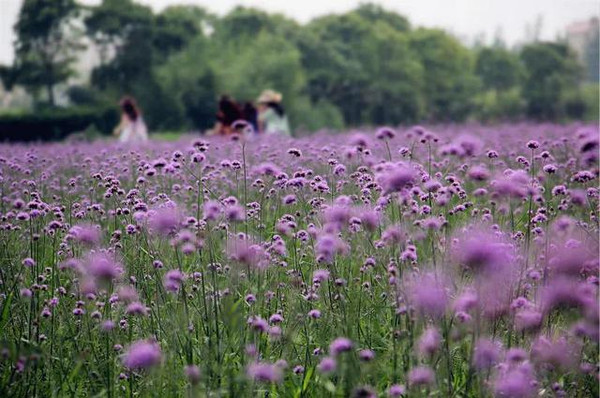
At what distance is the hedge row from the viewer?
25281 millimetres

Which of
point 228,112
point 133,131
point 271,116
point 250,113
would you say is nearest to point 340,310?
point 228,112

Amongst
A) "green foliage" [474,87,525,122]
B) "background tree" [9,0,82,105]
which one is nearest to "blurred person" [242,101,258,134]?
"background tree" [9,0,82,105]

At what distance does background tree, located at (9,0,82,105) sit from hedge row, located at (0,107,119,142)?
4.49m

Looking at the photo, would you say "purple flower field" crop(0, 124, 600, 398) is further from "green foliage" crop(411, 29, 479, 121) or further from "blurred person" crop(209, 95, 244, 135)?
"green foliage" crop(411, 29, 479, 121)

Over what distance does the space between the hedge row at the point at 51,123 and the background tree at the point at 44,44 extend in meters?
4.49

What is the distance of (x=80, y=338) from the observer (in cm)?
360

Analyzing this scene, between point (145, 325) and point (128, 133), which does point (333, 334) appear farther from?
point (128, 133)

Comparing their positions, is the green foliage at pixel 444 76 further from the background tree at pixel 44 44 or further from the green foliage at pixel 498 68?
the background tree at pixel 44 44

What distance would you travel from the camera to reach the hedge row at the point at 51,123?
2528cm

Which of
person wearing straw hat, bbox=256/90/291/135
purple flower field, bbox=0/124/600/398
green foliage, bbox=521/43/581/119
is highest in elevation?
green foliage, bbox=521/43/581/119

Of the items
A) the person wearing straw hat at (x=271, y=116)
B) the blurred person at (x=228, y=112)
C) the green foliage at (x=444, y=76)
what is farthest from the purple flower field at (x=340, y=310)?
the green foliage at (x=444, y=76)

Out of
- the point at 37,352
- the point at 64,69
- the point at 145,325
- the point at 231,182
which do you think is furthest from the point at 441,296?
the point at 64,69

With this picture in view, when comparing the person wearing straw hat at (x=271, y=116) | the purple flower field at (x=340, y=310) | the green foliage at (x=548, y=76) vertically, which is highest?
the green foliage at (x=548, y=76)

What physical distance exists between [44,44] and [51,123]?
29.1ft
